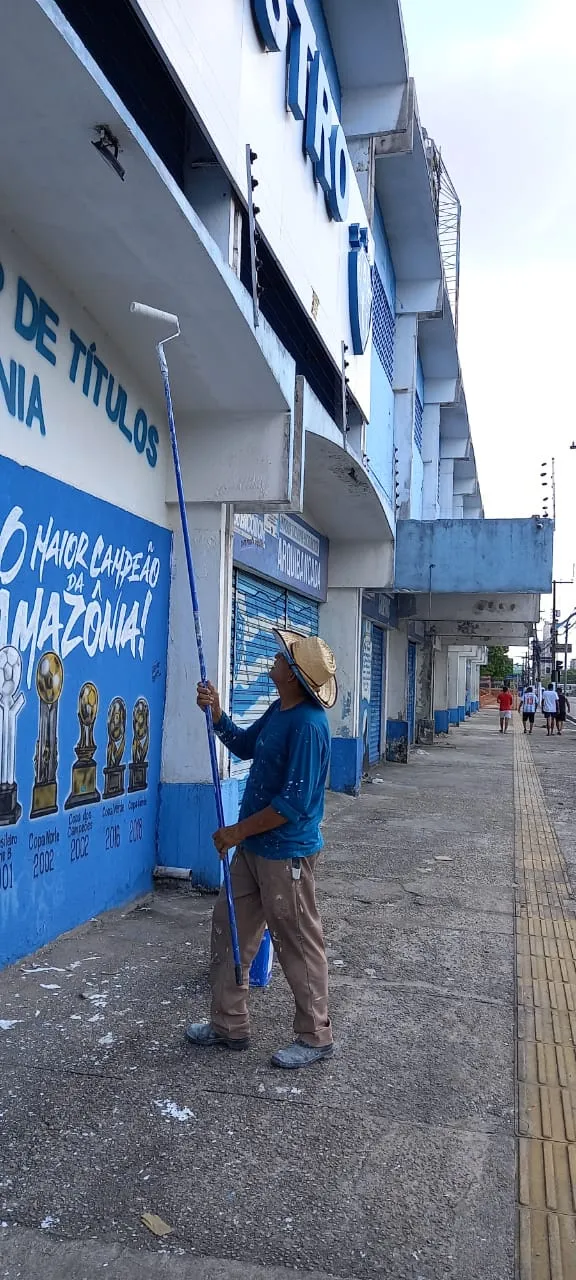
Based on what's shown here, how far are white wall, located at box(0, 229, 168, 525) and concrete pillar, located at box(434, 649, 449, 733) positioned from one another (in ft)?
68.6

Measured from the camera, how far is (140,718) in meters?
5.95

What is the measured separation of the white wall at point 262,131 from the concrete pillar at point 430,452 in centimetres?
941

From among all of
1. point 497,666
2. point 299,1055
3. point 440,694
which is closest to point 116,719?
point 299,1055

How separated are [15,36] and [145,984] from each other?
3.94 metres

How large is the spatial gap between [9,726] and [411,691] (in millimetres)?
16899

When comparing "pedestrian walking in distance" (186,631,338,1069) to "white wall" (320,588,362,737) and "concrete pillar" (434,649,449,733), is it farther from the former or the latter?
"concrete pillar" (434,649,449,733)

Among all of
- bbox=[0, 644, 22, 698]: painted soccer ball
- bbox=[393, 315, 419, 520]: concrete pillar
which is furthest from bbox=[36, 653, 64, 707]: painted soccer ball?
bbox=[393, 315, 419, 520]: concrete pillar

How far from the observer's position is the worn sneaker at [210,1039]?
3.76 m

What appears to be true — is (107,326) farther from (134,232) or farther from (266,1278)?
(266,1278)

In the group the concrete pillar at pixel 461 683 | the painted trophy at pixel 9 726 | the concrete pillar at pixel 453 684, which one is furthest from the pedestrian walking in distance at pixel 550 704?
Result: the painted trophy at pixel 9 726

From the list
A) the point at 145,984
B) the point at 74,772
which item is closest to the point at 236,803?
the point at 74,772

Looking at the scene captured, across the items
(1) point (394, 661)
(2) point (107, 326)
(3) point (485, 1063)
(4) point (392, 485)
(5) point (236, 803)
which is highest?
(4) point (392, 485)

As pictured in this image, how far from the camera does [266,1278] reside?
2439 millimetres

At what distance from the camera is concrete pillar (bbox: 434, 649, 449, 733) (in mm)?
26531
